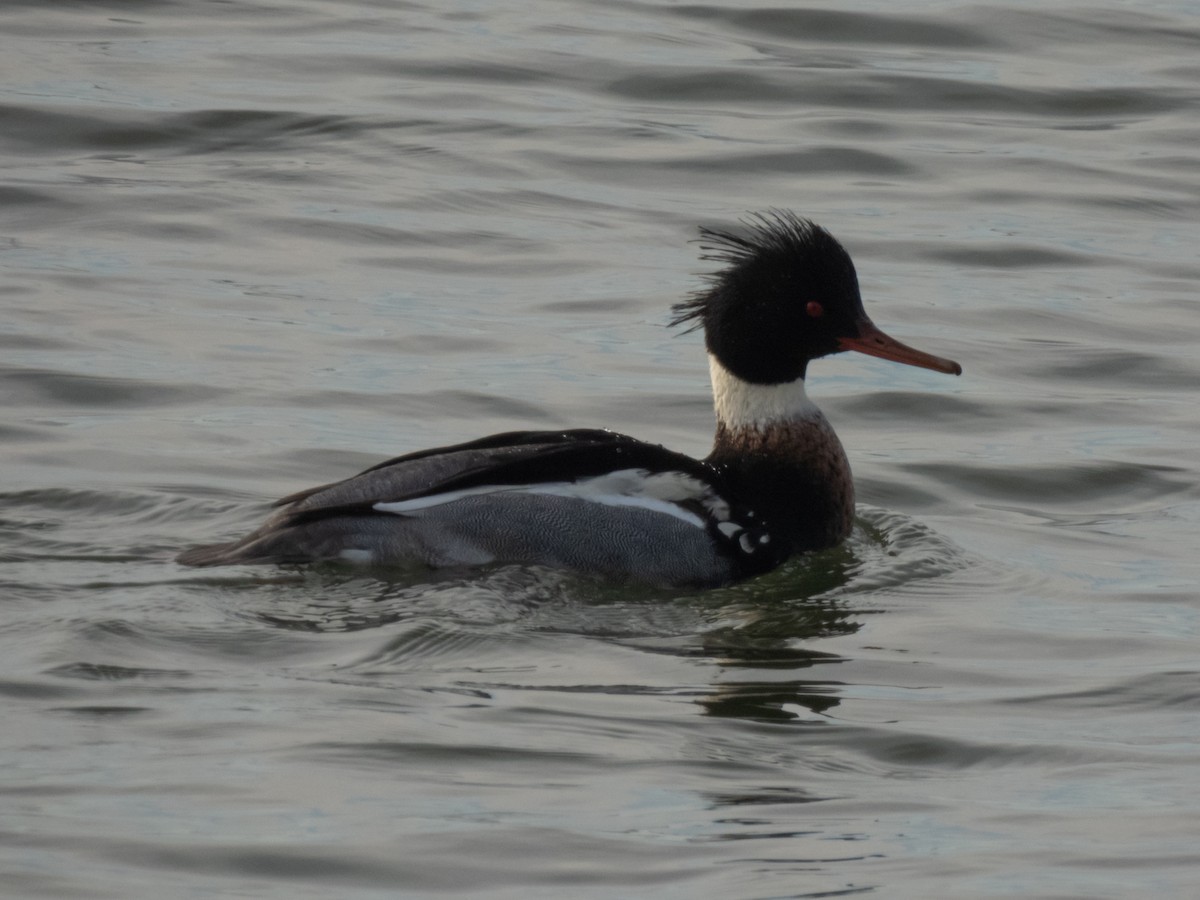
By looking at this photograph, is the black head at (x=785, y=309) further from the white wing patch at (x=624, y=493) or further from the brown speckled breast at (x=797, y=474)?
the white wing patch at (x=624, y=493)

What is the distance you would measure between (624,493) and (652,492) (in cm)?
11

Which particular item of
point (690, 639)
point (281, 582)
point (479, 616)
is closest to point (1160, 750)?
point (690, 639)

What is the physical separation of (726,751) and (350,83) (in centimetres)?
1062

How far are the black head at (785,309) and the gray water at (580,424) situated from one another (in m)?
0.69

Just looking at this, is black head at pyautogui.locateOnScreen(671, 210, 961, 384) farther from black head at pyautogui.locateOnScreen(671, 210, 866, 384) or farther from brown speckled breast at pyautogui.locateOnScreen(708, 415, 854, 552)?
brown speckled breast at pyautogui.locateOnScreen(708, 415, 854, 552)

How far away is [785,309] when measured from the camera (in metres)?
8.37

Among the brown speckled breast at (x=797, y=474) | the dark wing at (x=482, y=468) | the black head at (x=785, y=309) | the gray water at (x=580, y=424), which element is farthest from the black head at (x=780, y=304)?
the dark wing at (x=482, y=468)

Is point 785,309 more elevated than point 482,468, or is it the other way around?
point 785,309

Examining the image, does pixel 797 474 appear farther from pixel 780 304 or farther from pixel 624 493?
pixel 624 493

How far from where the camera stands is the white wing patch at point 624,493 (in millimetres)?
7484

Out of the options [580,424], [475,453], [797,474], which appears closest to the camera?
[475,453]

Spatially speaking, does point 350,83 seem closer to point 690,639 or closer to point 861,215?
point 861,215

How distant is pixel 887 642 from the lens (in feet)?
23.8

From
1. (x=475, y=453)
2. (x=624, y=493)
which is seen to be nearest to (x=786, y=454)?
(x=624, y=493)
